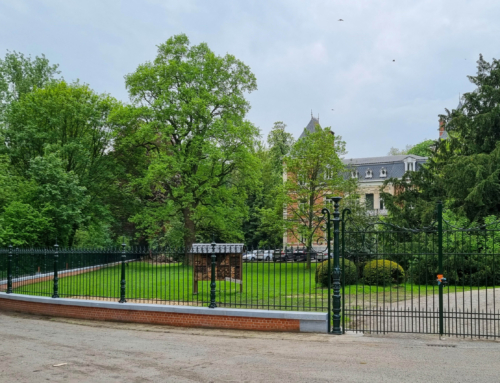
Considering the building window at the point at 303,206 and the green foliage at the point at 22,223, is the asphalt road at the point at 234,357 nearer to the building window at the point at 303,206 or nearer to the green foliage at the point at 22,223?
the green foliage at the point at 22,223

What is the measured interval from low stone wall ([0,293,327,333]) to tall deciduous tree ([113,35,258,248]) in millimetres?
15377

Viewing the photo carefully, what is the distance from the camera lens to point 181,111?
29672 millimetres

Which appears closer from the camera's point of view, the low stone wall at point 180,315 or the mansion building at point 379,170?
the low stone wall at point 180,315

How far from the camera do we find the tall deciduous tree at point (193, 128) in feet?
97.2

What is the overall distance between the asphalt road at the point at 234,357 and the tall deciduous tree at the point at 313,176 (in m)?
18.8

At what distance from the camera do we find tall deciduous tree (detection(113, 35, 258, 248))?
29641 mm

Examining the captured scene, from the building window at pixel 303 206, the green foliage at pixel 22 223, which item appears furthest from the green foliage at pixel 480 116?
Answer: the green foliage at pixel 22 223

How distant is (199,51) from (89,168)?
1134cm

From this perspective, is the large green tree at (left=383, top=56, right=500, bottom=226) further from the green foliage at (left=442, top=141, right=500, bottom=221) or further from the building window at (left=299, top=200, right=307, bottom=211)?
the building window at (left=299, top=200, right=307, bottom=211)

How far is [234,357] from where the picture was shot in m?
8.40

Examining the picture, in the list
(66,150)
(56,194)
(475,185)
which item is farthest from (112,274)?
(66,150)

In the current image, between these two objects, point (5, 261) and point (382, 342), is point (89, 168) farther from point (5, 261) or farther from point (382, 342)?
point (382, 342)

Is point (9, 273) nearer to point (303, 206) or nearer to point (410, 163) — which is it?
point (303, 206)

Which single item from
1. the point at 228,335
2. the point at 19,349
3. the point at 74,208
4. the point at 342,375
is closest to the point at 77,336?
the point at 19,349
